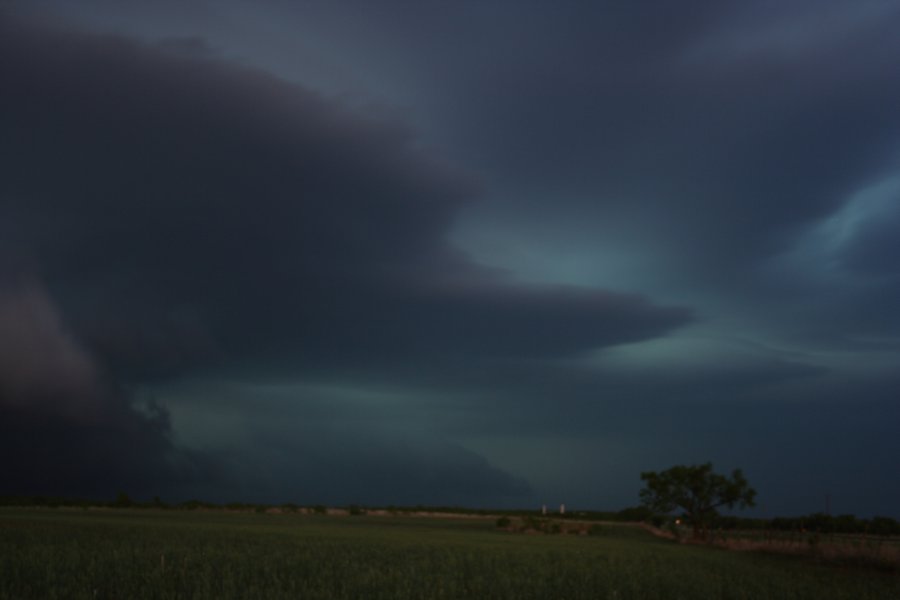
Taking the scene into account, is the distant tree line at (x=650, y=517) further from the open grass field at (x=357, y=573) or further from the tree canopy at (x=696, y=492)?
the open grass field at (x=357, y=573)

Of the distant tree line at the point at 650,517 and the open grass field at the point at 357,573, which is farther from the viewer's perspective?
the distant tree line at the point at 650,517

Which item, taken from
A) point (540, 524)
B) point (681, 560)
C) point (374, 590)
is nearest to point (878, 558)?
point (681, 560)

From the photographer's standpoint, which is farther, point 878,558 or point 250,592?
point 878,558

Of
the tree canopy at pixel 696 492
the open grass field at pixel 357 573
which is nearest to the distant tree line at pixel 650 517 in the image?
the tree canopy at pixel 696 492

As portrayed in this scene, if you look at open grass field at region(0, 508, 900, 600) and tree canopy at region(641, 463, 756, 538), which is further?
tree canopy at region(641, 463, 756, 538)

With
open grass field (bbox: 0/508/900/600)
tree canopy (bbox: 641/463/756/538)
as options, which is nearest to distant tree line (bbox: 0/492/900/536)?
tree canopy (bbox: 641/463/756/538)

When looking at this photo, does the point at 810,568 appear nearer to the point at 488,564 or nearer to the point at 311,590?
the point at 488,564

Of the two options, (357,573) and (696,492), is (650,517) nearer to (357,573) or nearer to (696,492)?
(696,492)

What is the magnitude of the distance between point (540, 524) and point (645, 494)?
538 inches

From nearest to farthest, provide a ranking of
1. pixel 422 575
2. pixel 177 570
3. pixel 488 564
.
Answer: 1. pixel 177 570
2. pixel 422 575
3. pixel 488 564

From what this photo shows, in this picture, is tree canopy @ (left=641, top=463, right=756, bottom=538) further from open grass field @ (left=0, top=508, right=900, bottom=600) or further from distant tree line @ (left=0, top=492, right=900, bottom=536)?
open grass field @ (left=0, top=508, right=900, bottom=600)

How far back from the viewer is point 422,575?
95.7 feet

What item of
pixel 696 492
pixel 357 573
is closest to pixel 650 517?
pixel 696 492

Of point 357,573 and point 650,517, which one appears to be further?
point 650,517
